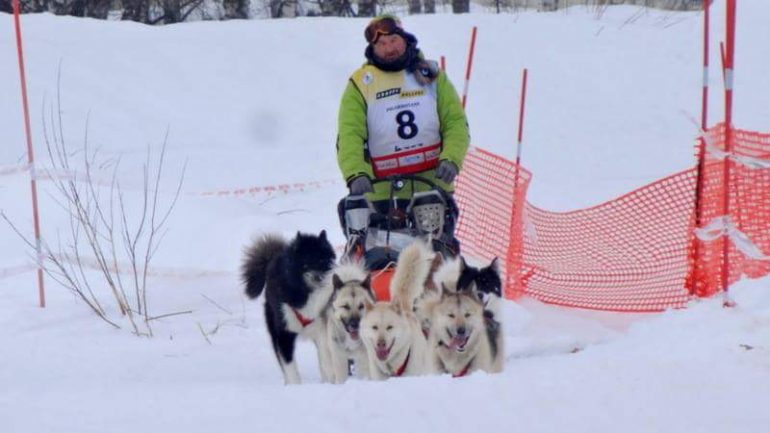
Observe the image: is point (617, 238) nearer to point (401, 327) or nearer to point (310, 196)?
point (401, 327)

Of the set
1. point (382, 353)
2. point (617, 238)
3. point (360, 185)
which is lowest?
point (617, 238)

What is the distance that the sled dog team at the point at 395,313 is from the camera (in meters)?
4.70

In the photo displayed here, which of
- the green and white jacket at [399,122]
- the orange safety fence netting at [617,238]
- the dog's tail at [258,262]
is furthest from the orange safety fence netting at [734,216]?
the dog's tail at [258,262]

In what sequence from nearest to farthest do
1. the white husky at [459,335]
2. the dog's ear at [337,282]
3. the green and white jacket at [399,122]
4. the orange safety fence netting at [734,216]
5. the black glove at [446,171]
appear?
the white husky at [459,335] < the dog's ear at [337,282] < the black glove at [446,171] < the green and white jacket at [399,122] < the orange safety fence netting at [734,216]

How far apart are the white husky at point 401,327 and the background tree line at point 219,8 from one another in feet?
47.2

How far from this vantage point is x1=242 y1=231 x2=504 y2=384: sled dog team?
4.70 m

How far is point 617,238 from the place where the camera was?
25.2 feet

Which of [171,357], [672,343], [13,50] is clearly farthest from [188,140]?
[672,343]

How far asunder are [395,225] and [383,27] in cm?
97

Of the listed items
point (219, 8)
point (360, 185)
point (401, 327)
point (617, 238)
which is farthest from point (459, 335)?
point (219, 8)

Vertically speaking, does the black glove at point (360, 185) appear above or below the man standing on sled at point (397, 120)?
below

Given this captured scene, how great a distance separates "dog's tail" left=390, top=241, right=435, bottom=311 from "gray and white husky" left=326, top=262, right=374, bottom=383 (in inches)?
4.9

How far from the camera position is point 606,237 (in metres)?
7.77

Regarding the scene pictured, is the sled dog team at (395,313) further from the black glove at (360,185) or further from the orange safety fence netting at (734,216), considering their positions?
the orange safety fence netting at (734,216)
